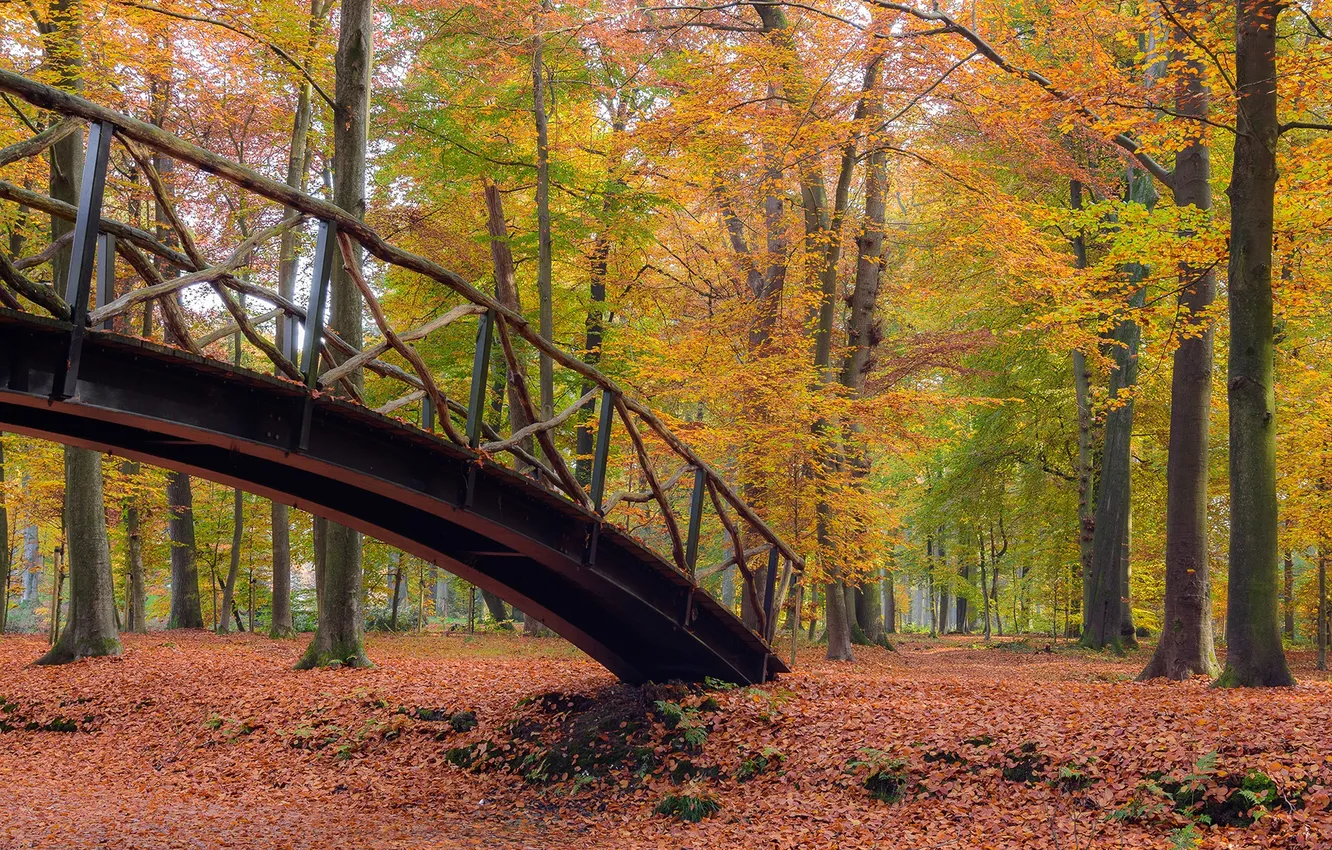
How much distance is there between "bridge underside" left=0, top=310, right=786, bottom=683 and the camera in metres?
5.47

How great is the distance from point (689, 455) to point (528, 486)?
2.11 meters

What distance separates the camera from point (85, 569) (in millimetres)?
12961

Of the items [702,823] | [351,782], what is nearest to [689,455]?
[702,823]

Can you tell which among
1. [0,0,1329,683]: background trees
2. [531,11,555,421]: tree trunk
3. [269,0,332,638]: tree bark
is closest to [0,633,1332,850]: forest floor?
[0,0,1329,683]: background trees

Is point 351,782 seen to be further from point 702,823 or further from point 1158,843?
point 1158,843

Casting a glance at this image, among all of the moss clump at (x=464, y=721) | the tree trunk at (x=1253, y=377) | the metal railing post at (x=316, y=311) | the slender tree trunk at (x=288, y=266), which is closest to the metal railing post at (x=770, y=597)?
the moss clump at (x=464, y=721)

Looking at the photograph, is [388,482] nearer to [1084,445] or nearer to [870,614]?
[870,614]

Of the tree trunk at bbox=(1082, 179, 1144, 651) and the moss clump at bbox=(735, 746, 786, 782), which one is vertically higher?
the tree trunk at bbox=(1082, 179, 1144, 651)

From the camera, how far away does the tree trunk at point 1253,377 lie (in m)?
8.61

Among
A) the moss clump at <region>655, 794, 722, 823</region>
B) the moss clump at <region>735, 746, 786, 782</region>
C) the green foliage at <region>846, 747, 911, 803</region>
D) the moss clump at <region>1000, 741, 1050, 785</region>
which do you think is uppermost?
the moss clump at <region>1000, 741, 1050, 785</region>

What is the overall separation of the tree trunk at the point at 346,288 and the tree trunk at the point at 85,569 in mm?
3204

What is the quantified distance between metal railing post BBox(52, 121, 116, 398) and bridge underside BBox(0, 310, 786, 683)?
0.34ft

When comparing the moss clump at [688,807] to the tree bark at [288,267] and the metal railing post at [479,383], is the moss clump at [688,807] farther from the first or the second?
the tree bark at [288,267]

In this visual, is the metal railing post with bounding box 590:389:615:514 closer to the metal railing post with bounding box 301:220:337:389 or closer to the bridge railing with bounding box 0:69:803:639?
the bridge railing with bounding box 0:69:803:639
